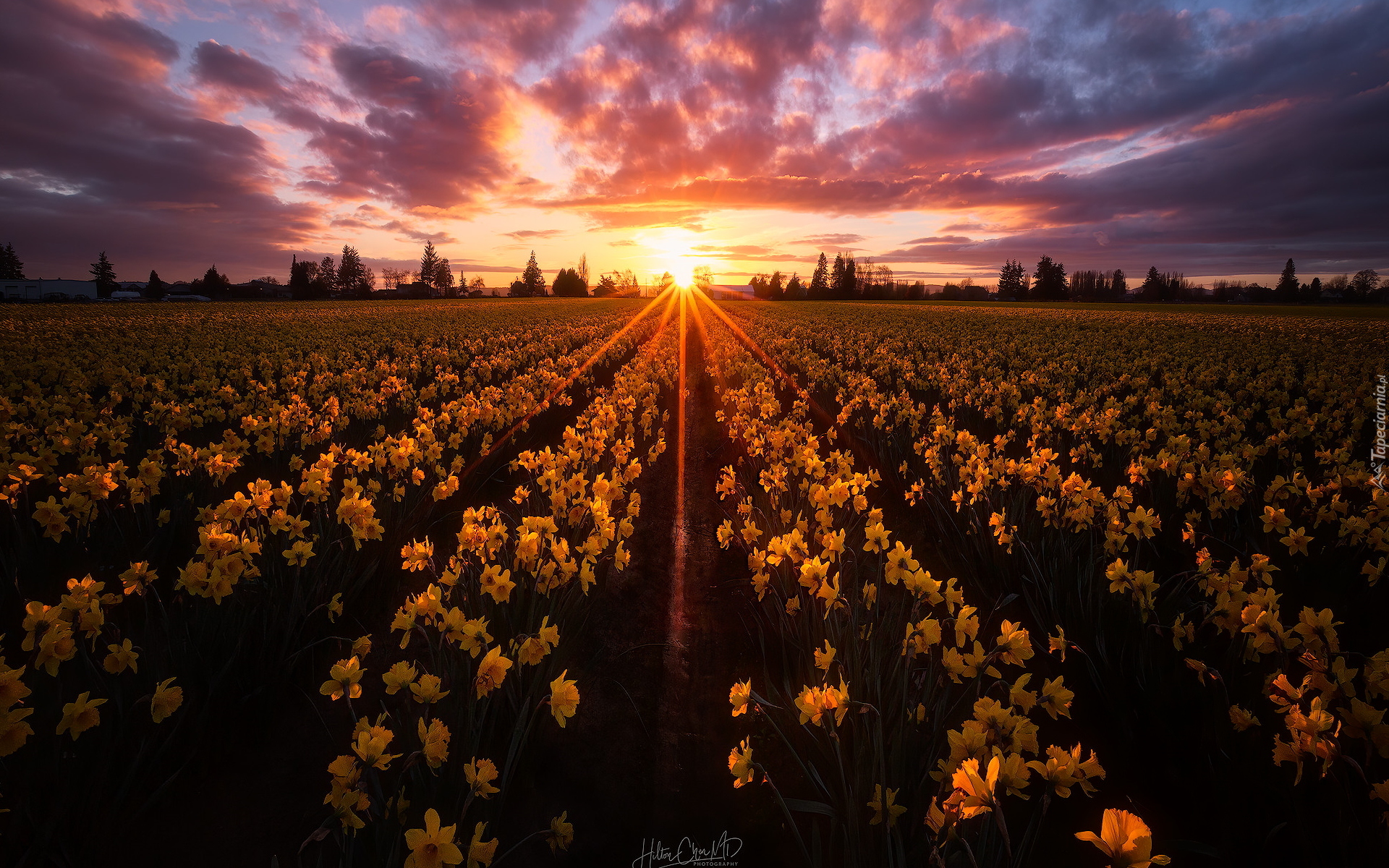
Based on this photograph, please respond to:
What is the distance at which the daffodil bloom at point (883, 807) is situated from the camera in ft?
6.16

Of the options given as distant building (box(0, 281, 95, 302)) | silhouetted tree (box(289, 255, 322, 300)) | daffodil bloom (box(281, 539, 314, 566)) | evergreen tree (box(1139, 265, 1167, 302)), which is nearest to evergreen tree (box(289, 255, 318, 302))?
silhouetted tree (box(289, 255, 322, 300))

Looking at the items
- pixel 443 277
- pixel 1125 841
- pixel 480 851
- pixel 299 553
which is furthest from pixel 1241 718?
pixel 443 277

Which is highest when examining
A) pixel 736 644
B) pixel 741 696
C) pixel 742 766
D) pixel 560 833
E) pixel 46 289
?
pixel 46 289

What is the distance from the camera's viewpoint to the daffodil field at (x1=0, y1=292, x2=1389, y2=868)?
6.57 ft

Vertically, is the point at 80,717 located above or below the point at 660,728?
above

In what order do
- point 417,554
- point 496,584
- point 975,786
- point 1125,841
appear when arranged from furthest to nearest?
1. point 417,554
2. point 496,584
3. point 975,786
4. point 1125,841

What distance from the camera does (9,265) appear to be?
9519 cm

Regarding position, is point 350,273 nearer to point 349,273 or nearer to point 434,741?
point 349,273

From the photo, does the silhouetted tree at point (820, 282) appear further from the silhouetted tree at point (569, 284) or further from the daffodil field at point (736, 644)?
the daffodil field at point (736, 644)

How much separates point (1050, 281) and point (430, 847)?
115 m

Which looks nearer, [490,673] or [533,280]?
[490,673]

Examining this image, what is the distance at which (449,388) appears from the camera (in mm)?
10391

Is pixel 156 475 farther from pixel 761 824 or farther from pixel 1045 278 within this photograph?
pixel 1045 278
